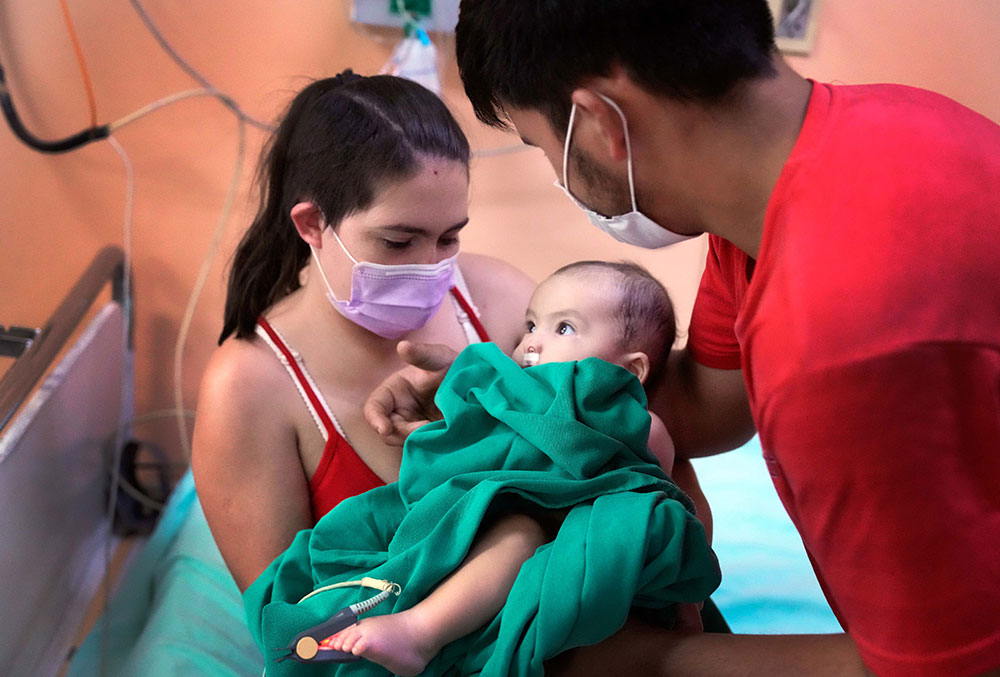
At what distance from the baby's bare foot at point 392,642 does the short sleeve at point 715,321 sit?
73 cm

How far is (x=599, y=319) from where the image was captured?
4.71 ft

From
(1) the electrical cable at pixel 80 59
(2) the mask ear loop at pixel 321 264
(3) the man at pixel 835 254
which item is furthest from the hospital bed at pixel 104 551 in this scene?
(3) the man at pixel 835 254

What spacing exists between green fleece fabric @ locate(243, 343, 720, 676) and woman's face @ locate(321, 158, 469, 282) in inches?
9.5

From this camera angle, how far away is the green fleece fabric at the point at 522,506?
1073mm

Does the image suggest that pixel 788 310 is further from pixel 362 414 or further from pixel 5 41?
pixel 5 41

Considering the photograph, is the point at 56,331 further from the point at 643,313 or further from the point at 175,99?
the point at 643,313

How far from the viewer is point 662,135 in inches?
40.0

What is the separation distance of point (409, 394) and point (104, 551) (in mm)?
1223

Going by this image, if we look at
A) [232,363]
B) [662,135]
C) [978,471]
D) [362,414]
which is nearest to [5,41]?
[232,363]

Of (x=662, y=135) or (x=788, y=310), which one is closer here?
(x=788, y=310)

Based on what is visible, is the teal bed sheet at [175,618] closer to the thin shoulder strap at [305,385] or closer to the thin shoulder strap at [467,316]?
the thin shoulder strap at [305,385]

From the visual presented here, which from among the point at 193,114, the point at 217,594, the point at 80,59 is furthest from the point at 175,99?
the point at 217,594

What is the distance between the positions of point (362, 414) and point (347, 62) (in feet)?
4.11

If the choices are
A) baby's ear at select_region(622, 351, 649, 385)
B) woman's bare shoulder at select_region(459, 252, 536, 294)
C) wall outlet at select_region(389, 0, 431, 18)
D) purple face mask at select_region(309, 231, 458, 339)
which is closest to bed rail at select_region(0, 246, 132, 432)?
purple face mask at select_region(309, 231, 458, 339)
